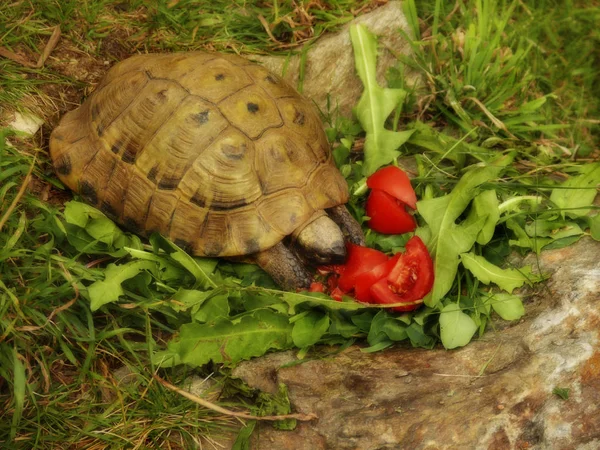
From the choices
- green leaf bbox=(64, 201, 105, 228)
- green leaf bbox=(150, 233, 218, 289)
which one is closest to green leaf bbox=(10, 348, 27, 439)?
green leaf bbox=(64, 201, 105, 228)

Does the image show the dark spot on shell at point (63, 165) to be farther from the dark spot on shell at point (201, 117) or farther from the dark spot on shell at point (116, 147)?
the dark spot on shell at point (201, 117)

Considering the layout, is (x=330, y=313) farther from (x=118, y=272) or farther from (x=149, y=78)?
(x=149, y=78)

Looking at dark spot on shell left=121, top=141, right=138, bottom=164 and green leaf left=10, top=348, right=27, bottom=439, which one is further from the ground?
dark spot on shell left=121, top=141, right=138, bottom=164

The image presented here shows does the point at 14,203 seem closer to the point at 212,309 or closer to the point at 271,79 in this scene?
the point at 212,309

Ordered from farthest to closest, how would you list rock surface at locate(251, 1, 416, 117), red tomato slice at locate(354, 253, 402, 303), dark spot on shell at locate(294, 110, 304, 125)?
rock surface at locate(251, 1, 416, 117) → dark spot on shell at locate(294, 110, 304, 125) → red tomato slice at locate(354, 253, 402, 303)

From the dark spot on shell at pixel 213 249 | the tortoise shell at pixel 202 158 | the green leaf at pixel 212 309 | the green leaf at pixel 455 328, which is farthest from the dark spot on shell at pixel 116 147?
the green leaf at pixel 455 328

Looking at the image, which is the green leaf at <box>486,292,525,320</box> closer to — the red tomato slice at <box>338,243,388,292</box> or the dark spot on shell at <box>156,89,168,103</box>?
the red tomato slice at <box>338,243,388,292</box>
